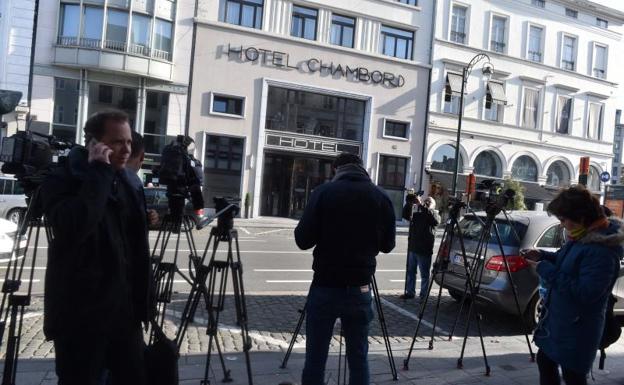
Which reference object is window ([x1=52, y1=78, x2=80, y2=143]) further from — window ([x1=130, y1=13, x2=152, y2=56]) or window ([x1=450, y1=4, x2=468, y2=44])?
window ([x1=450, y1=4, x2=468, y2=44])

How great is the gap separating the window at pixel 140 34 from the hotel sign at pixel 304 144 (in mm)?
6978

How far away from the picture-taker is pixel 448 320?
717 centimetres

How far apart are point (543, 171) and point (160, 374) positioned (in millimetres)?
32393

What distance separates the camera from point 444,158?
28.8 meters

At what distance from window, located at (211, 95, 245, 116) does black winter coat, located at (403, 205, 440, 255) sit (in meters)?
17.7

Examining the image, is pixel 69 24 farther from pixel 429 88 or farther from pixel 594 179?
pixel 594 179

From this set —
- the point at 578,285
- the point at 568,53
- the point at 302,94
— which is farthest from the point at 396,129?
the point at 578,285

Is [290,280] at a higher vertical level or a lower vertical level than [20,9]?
lower

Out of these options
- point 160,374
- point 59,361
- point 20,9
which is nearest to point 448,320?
point 160,374

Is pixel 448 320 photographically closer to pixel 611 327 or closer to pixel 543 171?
pixel 611 327

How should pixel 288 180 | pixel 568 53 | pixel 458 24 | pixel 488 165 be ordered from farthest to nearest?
pixel 568 53
pixel 488 165
pixel 458 24
pixel 288 180

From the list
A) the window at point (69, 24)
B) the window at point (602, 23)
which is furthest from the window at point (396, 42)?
the window at point (69, 24)

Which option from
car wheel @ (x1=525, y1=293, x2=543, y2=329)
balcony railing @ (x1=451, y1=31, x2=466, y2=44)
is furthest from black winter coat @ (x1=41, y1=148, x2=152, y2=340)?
balcony railing @ (x1=451, y1=31, x2=466, y2=44)

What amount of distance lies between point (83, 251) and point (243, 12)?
24.4 meters
